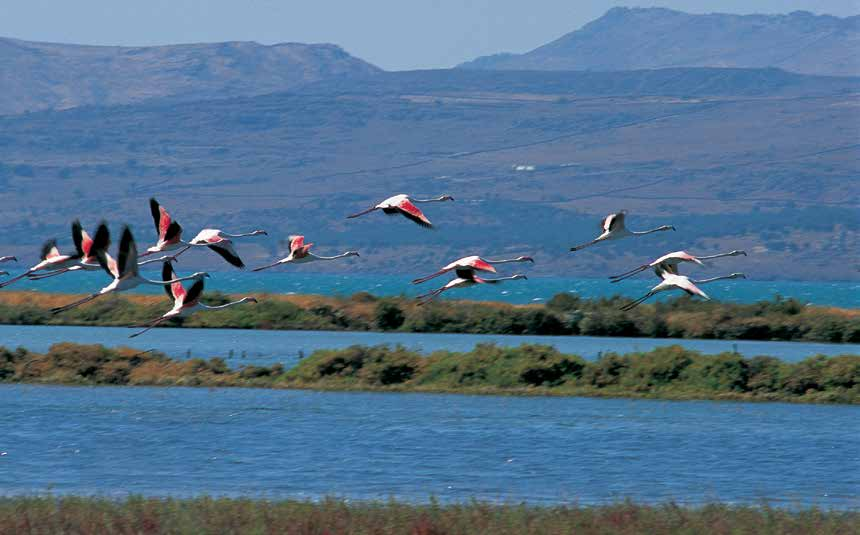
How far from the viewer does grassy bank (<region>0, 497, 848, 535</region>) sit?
1720 centimetres

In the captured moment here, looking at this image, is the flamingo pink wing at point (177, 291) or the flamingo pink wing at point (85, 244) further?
the flamingo pink wing at point (177, 291)

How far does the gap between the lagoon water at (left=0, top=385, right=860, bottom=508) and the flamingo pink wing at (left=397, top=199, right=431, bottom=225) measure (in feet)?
14.0

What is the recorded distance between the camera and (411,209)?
2005 centimetres

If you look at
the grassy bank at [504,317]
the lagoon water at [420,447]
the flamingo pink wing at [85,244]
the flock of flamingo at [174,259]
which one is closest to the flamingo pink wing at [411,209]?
the flock of flamingo at [174,259]

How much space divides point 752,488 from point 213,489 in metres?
8.79

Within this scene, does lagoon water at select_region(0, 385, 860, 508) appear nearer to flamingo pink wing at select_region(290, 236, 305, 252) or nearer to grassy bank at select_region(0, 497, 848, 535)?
grassy bank at select_region(0, 497, 848, 535)

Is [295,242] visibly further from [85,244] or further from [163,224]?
[85,244]

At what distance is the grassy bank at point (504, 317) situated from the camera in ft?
172

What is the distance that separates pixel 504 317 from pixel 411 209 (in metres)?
34.1

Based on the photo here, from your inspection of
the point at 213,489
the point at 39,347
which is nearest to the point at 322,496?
the point at 213,489

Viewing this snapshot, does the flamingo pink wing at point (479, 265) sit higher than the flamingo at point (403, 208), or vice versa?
the flamingo at point (403, 208)

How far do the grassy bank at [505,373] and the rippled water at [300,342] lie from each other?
4972 mm

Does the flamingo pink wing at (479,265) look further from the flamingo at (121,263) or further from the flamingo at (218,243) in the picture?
the flamingo at (121,263)

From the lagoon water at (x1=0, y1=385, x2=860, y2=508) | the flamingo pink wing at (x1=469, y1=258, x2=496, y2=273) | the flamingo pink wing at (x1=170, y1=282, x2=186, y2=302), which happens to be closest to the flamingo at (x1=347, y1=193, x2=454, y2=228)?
the flamingo pink wing at (x1=469, y1=258, x2=496, y2=273)
